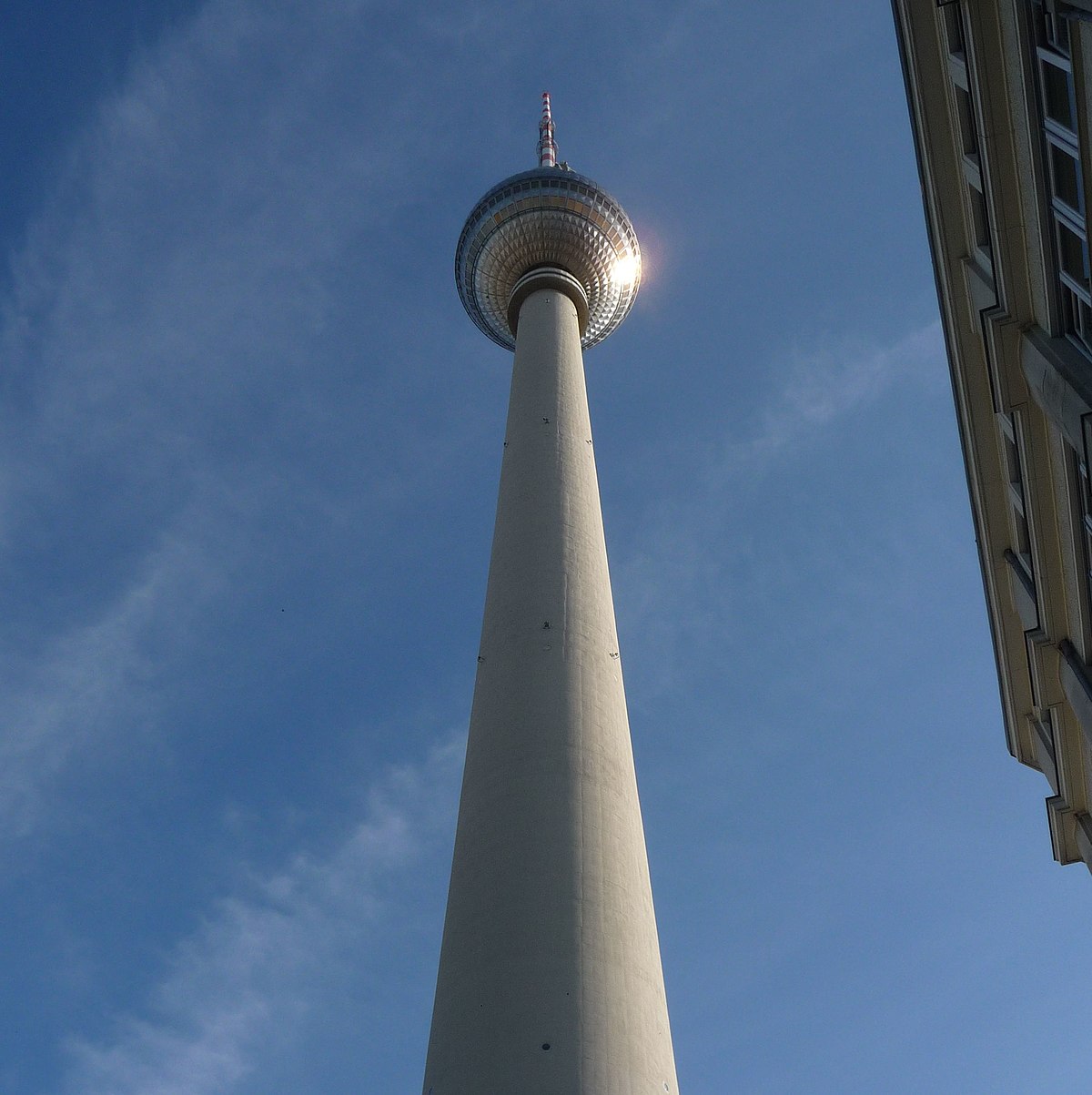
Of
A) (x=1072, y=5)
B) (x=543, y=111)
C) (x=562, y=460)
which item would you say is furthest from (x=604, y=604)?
(x=543, y=111)

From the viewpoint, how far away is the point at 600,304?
171 ft

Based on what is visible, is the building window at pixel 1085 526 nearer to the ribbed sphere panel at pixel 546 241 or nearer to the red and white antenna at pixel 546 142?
the ribbed sphere panel at pixel 546 241

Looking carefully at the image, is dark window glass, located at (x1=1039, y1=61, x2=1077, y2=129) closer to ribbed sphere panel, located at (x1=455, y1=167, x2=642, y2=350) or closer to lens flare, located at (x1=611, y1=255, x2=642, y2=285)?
ribbed sphere panel, located at (x1=455, y1=167, x2=642, y2=350)

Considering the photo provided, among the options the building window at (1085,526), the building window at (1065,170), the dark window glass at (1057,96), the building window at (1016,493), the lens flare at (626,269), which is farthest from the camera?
the lens flare at (626,269)

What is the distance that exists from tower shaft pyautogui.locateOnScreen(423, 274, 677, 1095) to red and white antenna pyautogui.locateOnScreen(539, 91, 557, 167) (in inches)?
1321

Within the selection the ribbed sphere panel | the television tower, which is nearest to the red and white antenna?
the ribbed sphere panel

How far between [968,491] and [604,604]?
10.8 m

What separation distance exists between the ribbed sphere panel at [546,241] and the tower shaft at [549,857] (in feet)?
68.1

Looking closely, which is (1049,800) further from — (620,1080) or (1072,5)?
(1072,5)

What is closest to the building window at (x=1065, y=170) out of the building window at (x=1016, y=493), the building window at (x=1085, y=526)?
the building window at (x=1085, y=526)

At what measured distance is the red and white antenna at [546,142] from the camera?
59.7 metres

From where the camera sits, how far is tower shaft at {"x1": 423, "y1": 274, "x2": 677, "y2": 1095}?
1866 centimetres

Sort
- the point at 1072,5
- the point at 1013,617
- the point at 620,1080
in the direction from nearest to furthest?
the point at 1072,5 → the point at 620,1080 → the point at 1013,617

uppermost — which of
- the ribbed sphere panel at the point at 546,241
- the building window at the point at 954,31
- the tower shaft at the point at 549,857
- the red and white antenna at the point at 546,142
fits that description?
the red and white antenna at the point at 546,142
